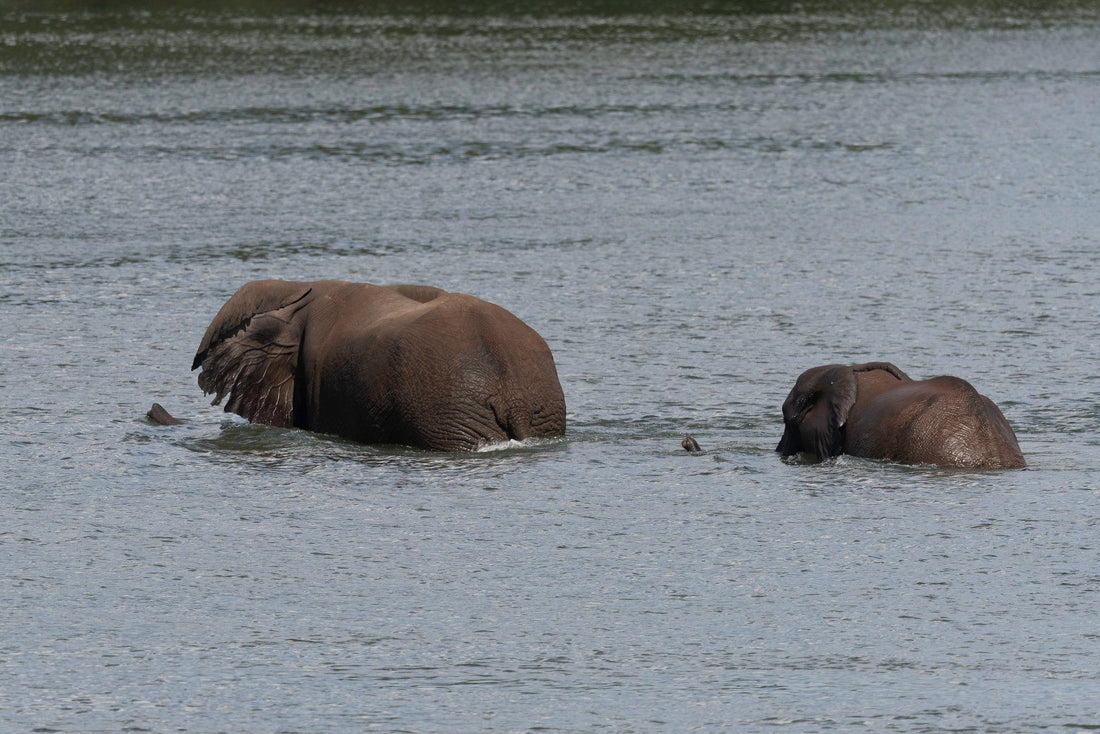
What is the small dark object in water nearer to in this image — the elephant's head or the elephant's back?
the elephant's head

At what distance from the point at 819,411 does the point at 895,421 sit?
584 millimetres

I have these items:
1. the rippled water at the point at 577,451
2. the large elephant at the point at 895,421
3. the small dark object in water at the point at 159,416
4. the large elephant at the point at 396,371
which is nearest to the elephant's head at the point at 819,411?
the large elephant at the point at 895,421

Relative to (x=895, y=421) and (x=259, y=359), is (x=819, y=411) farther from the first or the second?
(x=259, y=359)

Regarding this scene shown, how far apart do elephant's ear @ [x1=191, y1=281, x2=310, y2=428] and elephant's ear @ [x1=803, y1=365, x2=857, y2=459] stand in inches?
139

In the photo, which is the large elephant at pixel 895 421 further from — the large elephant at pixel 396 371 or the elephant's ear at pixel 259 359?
the elephant's ear at pixel 259 359

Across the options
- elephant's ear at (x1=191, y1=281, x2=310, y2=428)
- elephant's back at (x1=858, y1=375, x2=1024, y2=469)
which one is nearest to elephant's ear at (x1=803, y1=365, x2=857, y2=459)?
elephant's back at (x1=858, y1=375, x2=1024, y2=469)

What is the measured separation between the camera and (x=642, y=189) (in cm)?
2544

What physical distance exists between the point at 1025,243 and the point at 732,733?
14.3 m

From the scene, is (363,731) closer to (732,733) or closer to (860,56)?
(732,733)

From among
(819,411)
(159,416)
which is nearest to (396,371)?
(159,416)

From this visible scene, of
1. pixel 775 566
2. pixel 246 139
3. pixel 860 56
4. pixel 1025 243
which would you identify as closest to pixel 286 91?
pixel 246 139

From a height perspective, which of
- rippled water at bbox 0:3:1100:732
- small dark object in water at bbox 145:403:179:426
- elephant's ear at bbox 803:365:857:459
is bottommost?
small dark object in water at bbox 145:403:179:426

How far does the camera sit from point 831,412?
11.7 meters

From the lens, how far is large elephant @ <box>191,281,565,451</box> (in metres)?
12.1
